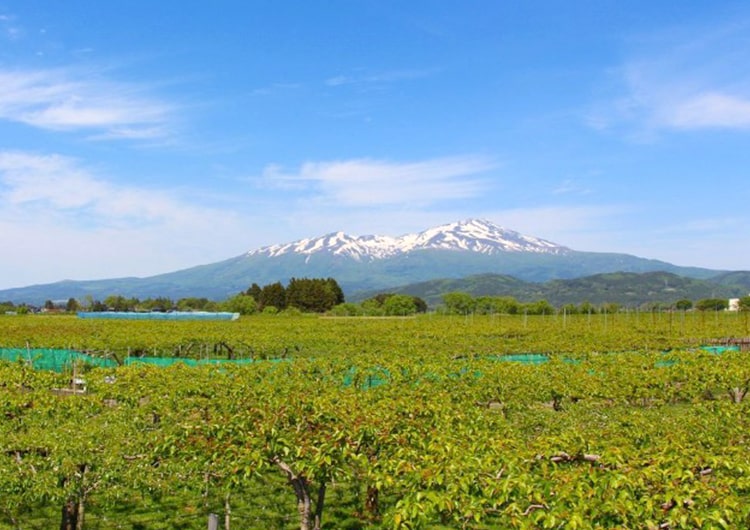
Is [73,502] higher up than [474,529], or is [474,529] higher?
[73,502]

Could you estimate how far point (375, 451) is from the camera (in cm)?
975

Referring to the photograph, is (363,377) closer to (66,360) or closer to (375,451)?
(375,451)

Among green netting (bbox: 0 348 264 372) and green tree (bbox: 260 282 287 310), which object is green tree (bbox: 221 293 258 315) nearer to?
green tree (bbox: 260 282 287 310)

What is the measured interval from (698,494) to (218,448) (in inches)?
255

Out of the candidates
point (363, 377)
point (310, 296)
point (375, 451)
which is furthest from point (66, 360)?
point (310, 296)

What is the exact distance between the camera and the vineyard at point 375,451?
698cm

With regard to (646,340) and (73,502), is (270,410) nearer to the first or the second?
(73,502)

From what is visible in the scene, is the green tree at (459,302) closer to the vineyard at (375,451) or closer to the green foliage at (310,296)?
the green foliage at (310,296)

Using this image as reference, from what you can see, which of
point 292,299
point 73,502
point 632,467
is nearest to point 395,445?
point 632,467

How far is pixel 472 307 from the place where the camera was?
120000mm

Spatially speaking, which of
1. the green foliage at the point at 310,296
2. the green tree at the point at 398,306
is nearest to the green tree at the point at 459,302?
the green tree at the point at 398,306

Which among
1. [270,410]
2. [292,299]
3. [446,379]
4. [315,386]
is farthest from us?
[292,299]

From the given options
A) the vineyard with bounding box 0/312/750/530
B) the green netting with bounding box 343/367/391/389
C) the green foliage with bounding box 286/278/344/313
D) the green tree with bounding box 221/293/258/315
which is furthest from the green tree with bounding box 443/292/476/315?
the vineyard with bounding box 0/312/750/530

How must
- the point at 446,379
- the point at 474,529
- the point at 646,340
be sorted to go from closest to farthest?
the point at 474,529 → the point at 446,379 → the point at 646,340
